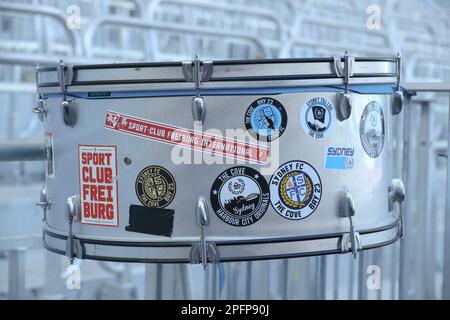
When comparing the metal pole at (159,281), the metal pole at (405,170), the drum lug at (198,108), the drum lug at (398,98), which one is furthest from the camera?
the metal pole at (159,281)

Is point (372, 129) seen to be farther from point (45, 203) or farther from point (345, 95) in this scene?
point (45, 203)

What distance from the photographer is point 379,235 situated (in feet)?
5.25

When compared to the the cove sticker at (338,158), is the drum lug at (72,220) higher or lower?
lower

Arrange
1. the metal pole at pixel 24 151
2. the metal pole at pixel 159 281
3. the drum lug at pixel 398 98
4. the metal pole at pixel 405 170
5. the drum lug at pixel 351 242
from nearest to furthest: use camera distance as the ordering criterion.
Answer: the drum lug at pixel 351 242 → the drum lug at pixel 398 98 → the metal pole at pixel 24 151 → the metal pole at pixel 405 170 → the metal pole at pixel 159 281

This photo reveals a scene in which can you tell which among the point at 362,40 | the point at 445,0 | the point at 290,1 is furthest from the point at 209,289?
the point at 445,0

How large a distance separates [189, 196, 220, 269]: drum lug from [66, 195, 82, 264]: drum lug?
276 millimetres

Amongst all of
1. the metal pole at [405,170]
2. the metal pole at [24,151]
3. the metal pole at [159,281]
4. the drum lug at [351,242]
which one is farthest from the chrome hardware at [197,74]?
the metal pole at [159,281]

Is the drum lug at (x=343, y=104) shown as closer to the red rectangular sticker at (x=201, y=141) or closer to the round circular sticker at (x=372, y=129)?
the round circular sticker at (x=372, y=129)

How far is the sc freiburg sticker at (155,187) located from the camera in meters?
1.47

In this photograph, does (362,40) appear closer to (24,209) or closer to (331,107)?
(24,209)

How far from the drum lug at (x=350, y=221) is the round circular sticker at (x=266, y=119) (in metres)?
0.20

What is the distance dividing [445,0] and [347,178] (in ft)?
25.4

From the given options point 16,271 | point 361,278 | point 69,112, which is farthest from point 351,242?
point 16,271

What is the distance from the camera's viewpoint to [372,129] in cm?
157
